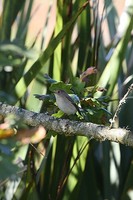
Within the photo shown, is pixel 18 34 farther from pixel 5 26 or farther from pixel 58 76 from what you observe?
pixel 58 76

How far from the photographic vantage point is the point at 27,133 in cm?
24

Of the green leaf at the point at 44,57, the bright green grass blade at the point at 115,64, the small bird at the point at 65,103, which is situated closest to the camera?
the small bird at the point at 65,103

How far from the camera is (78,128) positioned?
0.61 meters

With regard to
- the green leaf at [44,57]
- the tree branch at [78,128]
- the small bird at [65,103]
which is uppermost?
the green leaf at [44,57]

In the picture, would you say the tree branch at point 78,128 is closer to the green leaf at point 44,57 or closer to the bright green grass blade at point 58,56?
the green leaf at point 44,57

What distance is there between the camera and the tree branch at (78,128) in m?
0.58

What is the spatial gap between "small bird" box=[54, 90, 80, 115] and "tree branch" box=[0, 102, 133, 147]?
4 centimetres

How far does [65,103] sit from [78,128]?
8 cm

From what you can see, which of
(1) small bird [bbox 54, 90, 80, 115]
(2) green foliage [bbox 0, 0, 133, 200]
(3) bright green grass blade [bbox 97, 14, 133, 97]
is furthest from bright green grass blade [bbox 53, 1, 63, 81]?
(1) small bird [bbox 54, 90, 80, 115]

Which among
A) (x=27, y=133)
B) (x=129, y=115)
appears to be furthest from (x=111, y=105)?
(x=27, y=133)

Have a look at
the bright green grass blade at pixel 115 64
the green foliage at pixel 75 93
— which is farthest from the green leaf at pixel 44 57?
the bright green grass blade at pixel 115 64

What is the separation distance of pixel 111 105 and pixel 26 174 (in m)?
0.36

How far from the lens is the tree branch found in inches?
22.7

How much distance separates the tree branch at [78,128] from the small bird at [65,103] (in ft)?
0.13
